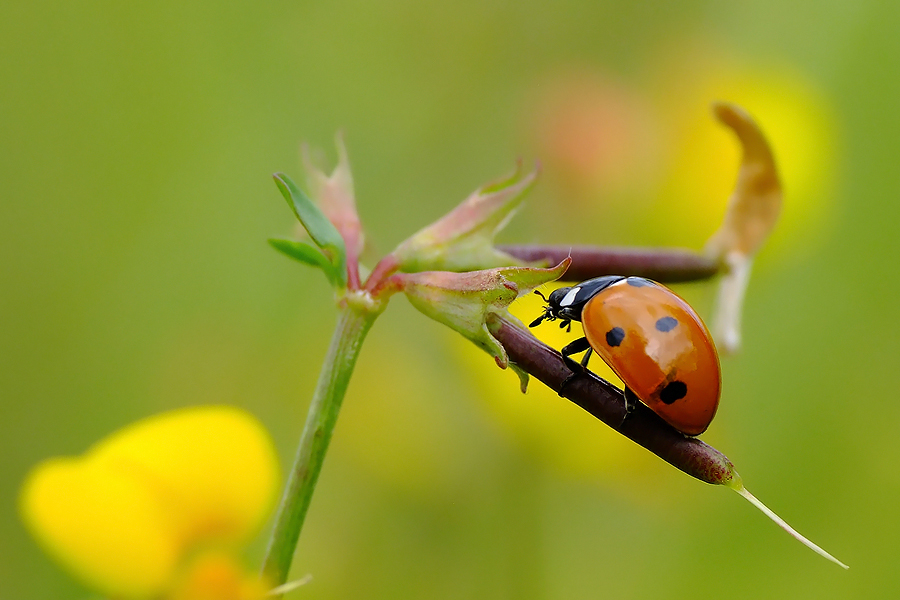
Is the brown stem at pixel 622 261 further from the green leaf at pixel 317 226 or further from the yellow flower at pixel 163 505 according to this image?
the yellow flower at pixel 163 505

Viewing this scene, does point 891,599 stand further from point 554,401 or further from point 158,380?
point 158,380

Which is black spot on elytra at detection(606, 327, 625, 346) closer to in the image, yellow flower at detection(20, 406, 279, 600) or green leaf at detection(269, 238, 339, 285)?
green leaf at detection(269, 238, 339, 285)

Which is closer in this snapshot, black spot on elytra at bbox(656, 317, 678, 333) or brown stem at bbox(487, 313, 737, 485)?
brown stem at bbox(487, 313, 737, 485)

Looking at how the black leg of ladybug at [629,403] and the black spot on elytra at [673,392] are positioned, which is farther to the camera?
the black spot on elytra at [673,392]

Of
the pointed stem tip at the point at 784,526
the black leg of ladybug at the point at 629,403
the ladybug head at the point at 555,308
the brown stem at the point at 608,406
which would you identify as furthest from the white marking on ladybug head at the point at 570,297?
the pointed stem tip at the point at 784,526

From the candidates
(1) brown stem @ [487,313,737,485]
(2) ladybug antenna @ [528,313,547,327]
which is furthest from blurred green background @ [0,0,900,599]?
(1) brown stem @ [487,313,737,485]

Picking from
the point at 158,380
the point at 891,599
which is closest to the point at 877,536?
the point at 891,599

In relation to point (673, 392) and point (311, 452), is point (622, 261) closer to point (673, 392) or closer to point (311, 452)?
point (673, 392)
